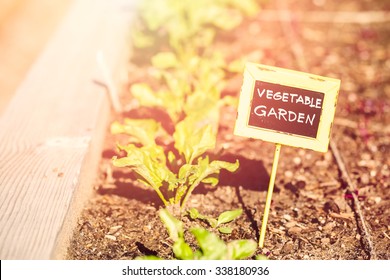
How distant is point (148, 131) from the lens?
216 cm

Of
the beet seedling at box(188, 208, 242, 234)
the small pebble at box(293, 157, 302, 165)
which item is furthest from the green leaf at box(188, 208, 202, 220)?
the small pebble at box(293, 157, 302, 165)

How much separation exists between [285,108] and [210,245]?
0.69m

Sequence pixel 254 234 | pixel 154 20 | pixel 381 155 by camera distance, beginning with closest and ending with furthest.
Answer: pixel 254 234 < pixel 381 155 < pixel 154 20

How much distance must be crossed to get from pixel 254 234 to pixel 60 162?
1.13 m

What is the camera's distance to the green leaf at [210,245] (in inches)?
62.4

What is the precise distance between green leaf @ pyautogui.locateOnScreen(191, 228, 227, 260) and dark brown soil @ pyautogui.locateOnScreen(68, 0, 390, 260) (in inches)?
12.0

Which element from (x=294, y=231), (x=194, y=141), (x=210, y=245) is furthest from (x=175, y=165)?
(x=294, y=231)

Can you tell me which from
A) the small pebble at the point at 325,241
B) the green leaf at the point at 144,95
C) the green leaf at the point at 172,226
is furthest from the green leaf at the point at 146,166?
the small pebble at the point at 325,241

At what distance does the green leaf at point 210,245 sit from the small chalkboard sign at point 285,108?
47 cm

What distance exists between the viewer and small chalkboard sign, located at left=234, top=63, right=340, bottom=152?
1.71 meters

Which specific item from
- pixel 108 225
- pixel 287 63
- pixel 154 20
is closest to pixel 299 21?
pixel 287 63

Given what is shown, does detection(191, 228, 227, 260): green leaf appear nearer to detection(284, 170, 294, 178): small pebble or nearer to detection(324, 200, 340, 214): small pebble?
detection(324, 200, 340, 214): small pebble

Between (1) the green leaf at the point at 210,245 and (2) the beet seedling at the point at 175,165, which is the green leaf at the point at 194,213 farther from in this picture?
(1) the green leaf at the point at 210,245
